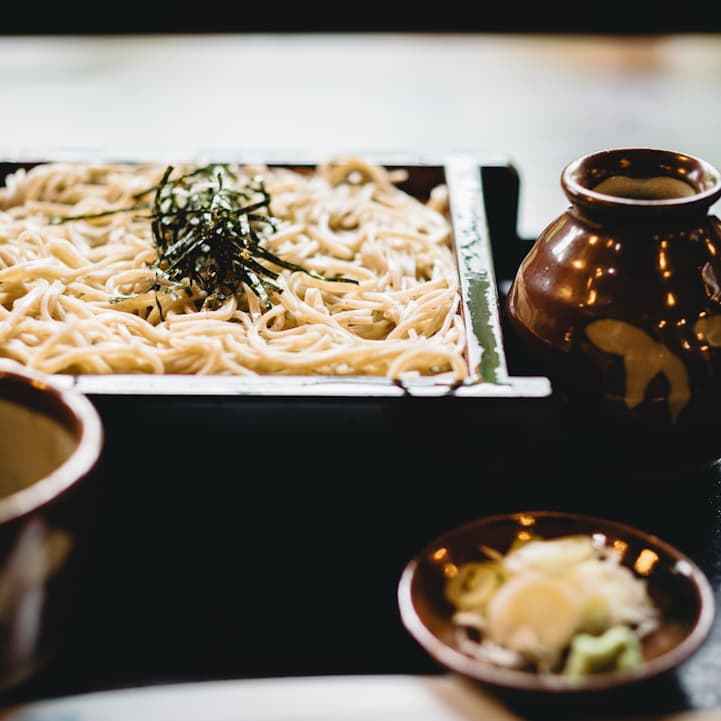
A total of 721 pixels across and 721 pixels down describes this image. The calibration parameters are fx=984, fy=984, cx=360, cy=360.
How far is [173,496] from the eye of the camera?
5.06ft

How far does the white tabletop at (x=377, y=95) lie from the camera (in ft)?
12.6

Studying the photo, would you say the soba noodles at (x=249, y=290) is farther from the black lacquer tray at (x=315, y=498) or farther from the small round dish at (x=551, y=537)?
the small round dish at (x=551, y=537)

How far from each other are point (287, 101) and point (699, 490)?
127 inches

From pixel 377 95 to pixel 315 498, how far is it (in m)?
3.24

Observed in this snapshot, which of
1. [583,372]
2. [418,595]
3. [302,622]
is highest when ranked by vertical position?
[583,372]

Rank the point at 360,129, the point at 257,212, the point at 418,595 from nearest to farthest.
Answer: the point at 418,595 < the point at 257,212 < the point at 360,129

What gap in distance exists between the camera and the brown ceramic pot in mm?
1489

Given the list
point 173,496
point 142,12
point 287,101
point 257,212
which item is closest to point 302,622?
point 173,496

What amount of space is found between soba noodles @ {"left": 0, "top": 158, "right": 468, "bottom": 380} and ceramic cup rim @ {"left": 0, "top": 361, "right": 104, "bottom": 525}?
340 mm

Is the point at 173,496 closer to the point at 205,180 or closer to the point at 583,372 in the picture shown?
the point at 583,372

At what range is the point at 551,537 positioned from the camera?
1340 millimetres

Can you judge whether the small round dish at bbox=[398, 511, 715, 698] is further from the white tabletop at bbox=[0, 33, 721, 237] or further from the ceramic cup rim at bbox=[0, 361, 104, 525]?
the white tabletop at bbox=[0, 33, 721, 237]

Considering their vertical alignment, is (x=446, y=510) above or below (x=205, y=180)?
below

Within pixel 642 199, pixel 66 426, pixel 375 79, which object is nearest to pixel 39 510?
pixel 66 426
